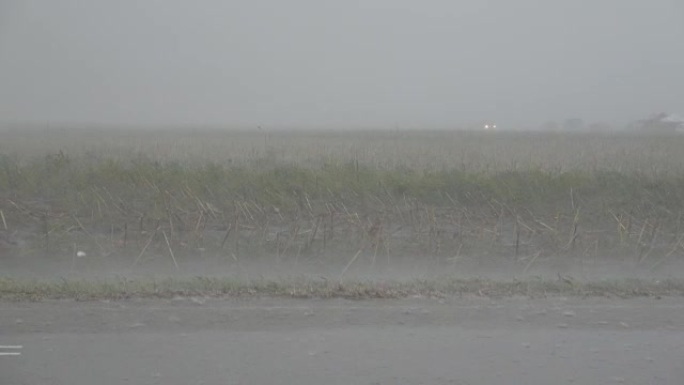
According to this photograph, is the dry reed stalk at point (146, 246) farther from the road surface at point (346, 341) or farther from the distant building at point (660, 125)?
the distant building at point (660, 125)

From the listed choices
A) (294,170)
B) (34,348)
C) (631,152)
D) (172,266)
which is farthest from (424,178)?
(34,348)

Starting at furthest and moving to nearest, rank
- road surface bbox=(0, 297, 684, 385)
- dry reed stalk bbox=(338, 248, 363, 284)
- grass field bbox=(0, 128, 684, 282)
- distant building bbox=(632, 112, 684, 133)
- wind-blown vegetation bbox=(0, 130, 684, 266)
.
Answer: distant building bbox=(632, 112, 684, 133) → wind-blown vegetation bbox=(0, 130, 684, 266) → grass field bbox=(0, 128, 684, 282) → dry reed stalk bbox=(338, 248, 363, 284) → road surface bbox=(0, 297, 684, 385)

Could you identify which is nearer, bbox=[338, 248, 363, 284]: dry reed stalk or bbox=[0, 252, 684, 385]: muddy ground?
bbox=[0, 252, 684, 385]: muddy ground

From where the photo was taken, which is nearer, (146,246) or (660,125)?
(146,246)

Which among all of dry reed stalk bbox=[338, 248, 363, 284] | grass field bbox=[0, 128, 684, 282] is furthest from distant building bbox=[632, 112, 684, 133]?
dry reed stalk bbox=[338, 248, 363, 284]

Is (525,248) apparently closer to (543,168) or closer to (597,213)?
(597,213)

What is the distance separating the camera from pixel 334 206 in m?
11.4

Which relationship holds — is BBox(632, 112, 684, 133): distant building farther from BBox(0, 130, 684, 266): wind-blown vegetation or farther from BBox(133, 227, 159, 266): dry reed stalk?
BBox(133, 227, 159, 266): dry reed stalk

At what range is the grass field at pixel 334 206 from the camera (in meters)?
9.73

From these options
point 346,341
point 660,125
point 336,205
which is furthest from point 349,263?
point 660,125

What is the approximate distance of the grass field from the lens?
31.9ft

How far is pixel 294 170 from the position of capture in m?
13.5

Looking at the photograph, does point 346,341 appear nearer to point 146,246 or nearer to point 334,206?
point 146,246

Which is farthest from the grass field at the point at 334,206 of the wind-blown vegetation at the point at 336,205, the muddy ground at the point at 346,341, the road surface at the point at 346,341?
the road surface at the point at 346,341
